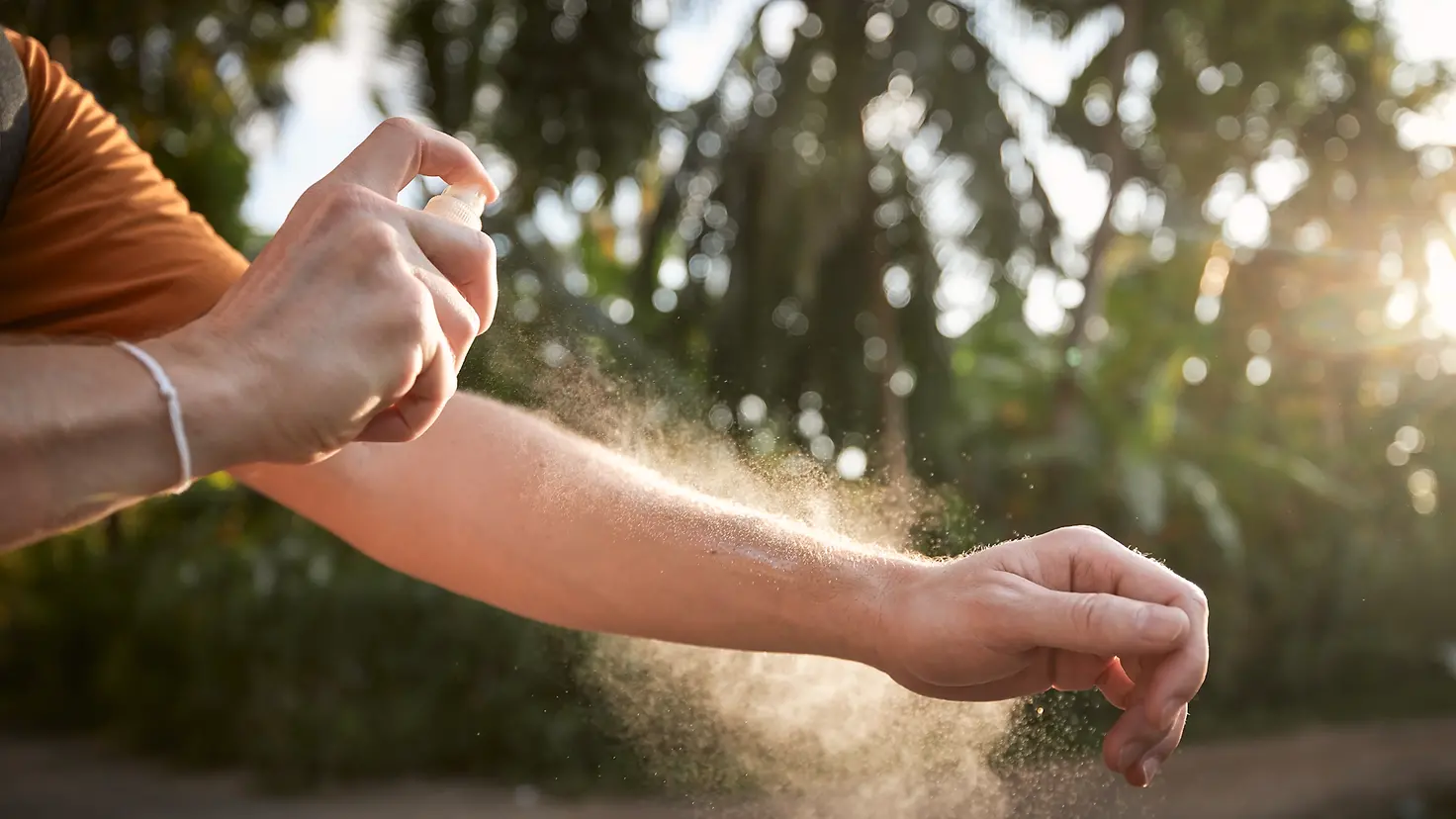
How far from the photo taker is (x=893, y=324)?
A: 31.2ft

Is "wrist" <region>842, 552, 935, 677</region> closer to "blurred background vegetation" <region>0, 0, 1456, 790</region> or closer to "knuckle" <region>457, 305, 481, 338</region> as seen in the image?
"knuckle" <region>457, 305, 481, 338</region>

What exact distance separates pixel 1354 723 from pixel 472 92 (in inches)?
423

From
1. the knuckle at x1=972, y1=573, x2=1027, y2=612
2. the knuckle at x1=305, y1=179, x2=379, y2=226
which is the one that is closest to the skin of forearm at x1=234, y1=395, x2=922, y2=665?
the knuckle at x1=972, y1=573, x2=1027, y2=612

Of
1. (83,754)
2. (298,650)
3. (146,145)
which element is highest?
(146,145)

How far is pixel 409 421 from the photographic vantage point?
2.82 ft

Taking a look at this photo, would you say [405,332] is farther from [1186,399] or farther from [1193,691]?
[1186,399]

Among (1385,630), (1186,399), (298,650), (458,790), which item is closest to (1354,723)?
(1385,630)

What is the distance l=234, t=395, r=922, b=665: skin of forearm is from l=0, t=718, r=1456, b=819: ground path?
5.75 metres

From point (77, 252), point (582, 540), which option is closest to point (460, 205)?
point (582, 540)

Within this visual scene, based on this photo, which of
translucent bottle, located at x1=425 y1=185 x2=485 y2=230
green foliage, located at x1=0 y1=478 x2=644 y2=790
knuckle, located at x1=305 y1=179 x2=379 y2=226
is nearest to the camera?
knuckle, located at x1=305 y1=179 x2=379 y2=226

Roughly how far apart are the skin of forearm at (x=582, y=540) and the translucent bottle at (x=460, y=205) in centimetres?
33

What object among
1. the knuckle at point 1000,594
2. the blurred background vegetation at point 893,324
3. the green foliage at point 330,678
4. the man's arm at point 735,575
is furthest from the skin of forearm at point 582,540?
the green foliage at point 330,678

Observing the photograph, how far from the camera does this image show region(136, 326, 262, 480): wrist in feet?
2.42

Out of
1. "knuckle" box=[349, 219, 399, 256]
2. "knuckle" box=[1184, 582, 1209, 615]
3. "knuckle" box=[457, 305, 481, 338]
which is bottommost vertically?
"knuckle" box=[1184, 582, 1209, 615]
